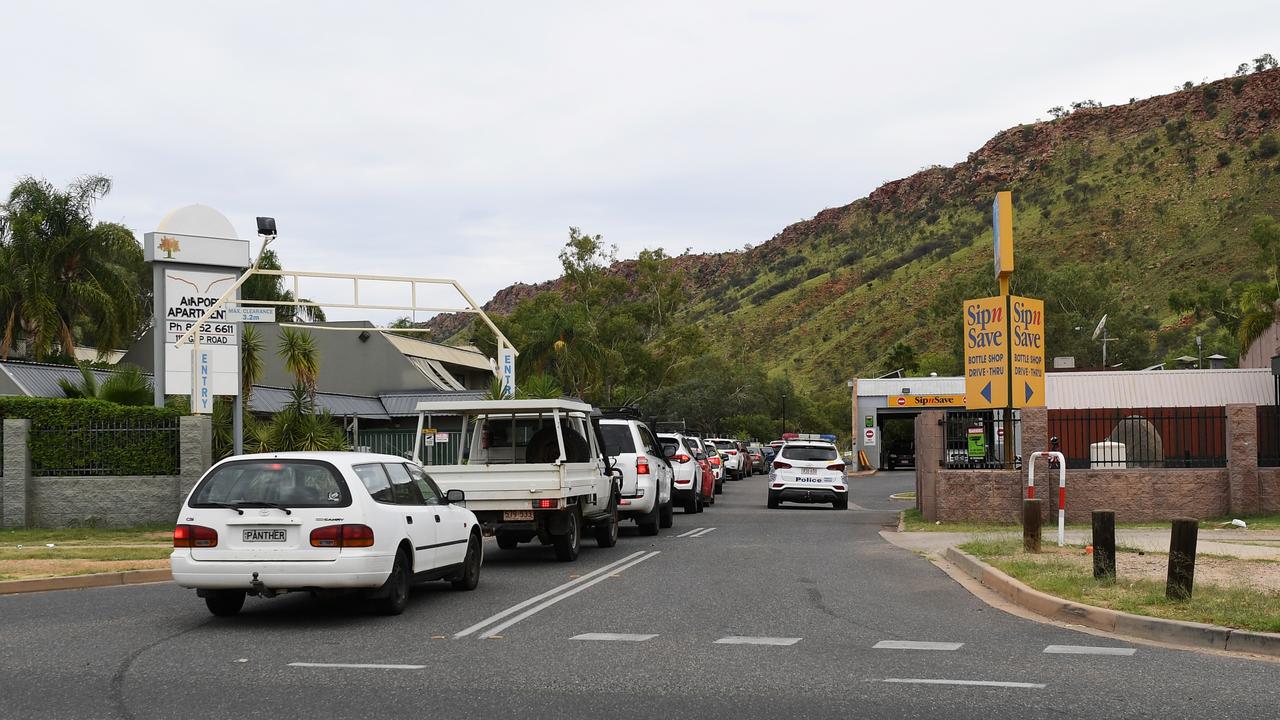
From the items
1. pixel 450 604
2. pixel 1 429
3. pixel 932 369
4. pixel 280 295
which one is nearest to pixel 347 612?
pixel 450 604

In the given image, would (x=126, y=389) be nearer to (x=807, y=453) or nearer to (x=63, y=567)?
(x=63, y=567)

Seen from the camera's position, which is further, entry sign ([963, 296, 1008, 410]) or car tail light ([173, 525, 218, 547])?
entry sign ([963, 296, 1008, 410])

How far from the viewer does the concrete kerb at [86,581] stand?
13695 millimetres

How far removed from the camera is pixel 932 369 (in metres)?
83.0

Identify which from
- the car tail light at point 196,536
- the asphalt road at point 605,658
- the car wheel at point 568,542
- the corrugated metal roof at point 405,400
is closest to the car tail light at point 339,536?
the asphalt road at point 605,658

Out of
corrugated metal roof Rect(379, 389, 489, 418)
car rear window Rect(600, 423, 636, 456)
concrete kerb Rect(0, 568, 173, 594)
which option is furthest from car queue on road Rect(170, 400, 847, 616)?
corrugated metal roof Rect(379, 389, 489, 418)

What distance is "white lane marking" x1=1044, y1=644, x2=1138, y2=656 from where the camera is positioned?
933 cm

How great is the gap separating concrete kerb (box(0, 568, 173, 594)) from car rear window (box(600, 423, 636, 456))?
773cm

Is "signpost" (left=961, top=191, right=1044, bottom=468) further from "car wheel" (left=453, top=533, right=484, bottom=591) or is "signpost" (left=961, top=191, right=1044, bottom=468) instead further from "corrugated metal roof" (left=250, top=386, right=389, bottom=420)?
"corrugated metal roof" (left=250, top=386, right=389, bottom=420)

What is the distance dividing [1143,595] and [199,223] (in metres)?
20.3

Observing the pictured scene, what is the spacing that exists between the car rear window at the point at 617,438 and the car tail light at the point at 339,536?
394 inches

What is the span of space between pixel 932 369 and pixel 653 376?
21252mm

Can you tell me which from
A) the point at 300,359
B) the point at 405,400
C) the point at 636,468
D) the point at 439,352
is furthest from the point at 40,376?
the point at 439,352

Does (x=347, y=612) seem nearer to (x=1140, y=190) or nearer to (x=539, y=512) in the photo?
(x=539, y=512)
